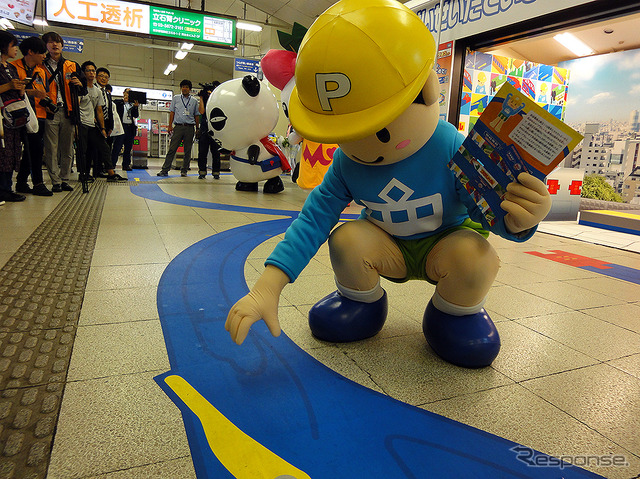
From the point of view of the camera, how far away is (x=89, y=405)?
1.14 m

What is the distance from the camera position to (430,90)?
4.08ft

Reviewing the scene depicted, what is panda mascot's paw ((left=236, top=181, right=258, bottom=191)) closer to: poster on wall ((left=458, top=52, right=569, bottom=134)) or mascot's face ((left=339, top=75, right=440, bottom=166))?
poster on wall ((left=458, top=52, right=569, bottom=134))

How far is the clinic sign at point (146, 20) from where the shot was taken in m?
7.14

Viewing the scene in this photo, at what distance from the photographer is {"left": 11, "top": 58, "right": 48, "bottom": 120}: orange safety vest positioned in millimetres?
4133

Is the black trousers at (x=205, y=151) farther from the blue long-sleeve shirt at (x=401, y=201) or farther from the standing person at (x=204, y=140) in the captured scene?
the blue long-sleeve shirt at (x=401, y=201)

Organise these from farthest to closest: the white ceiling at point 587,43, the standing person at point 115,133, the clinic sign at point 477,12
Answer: the white ceiling at point 587,43 < the standing person at point 115,133 < the clinic sign at point 477,12

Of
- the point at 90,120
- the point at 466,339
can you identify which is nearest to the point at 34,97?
the point at 90,120

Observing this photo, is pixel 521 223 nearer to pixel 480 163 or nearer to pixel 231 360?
pixel 480 163

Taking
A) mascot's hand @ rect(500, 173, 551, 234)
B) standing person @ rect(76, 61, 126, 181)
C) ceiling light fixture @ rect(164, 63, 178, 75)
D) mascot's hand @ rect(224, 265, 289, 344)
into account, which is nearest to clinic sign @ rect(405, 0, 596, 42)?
mascot's hand @ rect(500, 173, 551, 234)

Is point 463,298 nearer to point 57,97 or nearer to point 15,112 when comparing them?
point 15,112

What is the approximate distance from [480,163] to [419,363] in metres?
0.71

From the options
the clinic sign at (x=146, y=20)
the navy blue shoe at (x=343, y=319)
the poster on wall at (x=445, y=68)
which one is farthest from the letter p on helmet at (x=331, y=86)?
the clinic sign at (x=146, y=20)

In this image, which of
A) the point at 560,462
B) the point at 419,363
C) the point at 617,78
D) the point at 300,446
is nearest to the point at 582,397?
the point at 560,462

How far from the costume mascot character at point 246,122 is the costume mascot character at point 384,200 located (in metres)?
3.70
